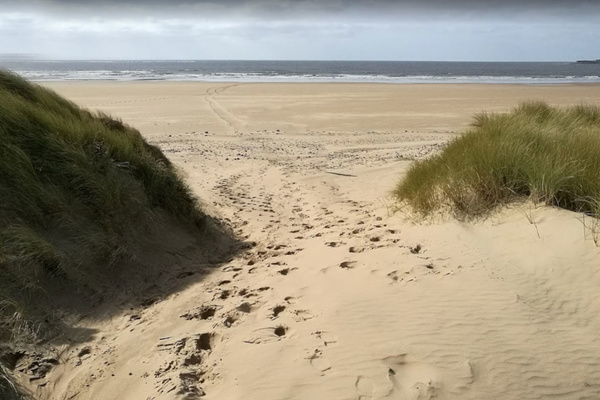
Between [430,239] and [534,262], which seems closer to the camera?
[534,262]

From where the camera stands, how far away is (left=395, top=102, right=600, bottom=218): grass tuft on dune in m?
5.27

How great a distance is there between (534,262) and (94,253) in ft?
12.4

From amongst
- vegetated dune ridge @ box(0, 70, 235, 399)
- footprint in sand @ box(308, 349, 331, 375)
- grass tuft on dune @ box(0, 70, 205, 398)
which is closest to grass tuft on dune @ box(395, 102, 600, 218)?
vegetated dune ridge @ box(0, 70, 235, 399)

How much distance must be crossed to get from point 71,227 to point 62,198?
1.11ft

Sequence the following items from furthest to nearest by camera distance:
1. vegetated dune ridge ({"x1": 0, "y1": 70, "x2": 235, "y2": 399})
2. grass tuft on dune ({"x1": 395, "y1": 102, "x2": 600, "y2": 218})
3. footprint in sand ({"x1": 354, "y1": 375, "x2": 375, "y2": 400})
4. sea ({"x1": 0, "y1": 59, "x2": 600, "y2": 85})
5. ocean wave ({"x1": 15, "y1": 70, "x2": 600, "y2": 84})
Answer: sea ({"x1": 0, "y1": 59, "x2": 600, "y2": 85}) < ocean wave ({"x1": 15, "y1": 70, "x2": 600, "y2": 84}) < grass tuft on dune ({"x1": 395, "y1": 102, "x2": 600, "y2": 218}) < vegetated dune ridge ({"x1": 0, "y1": 70, "x2": 235, "y2": 399}) < footprint in sand ({"x1": 354, "y1": 375, "x2": 375, "y2": 400})

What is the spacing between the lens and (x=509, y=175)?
18.1ft

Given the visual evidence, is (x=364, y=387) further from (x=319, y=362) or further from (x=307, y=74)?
(x=307, y=74)

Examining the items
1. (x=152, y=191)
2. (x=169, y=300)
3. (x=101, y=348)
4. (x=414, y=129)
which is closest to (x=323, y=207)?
(x=152, y=191)

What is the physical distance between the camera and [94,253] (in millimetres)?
4641

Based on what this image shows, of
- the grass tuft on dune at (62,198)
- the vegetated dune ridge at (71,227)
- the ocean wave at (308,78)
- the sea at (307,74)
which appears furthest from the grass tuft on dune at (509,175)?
the ocean wave at (308,78)

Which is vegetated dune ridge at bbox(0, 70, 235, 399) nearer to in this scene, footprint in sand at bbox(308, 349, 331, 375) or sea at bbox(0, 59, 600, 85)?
footprint in sand at bbox(308, 349, 331, 375)

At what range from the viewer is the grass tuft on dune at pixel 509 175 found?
17.3ft

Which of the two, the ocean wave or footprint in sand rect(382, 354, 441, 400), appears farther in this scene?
the ocean wave

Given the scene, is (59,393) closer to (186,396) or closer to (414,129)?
(186,396)
